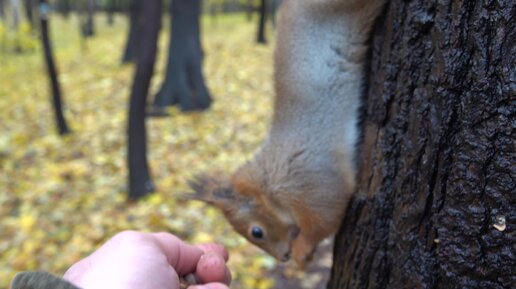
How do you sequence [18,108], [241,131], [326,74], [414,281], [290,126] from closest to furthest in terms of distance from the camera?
[414,281]
[326,74]
[290,126]
[241,131]
[18,108]

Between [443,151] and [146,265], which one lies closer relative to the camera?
[443,151]

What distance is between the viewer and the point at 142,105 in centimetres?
563

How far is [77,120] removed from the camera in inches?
319

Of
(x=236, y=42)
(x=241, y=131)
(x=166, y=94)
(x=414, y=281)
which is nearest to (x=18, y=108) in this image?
(x=166, y=94)

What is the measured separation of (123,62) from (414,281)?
12007 millimetres

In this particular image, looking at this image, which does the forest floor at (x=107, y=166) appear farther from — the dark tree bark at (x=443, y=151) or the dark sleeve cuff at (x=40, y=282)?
the dark sleeve cuff at (x=40, y=282)

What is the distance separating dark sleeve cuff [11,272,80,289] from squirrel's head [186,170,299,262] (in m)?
1.42

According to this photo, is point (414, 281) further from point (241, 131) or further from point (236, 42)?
point (236, 42)

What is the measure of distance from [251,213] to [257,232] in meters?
0.10

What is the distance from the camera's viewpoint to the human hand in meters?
1.29

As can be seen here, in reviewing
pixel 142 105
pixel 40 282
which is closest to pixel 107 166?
pixel 142 105

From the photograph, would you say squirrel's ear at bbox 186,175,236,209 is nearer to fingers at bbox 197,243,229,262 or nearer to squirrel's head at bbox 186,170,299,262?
squirrel's head at bbox 186,170,299,262

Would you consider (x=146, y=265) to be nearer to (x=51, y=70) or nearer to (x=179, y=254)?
(x=179, y=254)

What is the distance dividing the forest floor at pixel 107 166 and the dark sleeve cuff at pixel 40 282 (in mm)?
1510
